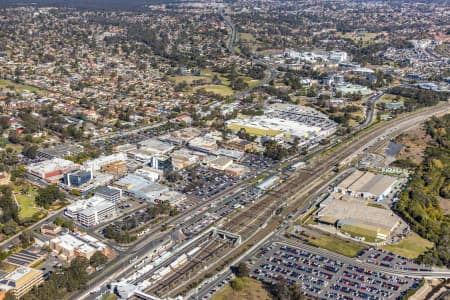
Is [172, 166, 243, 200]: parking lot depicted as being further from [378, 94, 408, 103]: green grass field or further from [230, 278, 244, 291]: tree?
[378, 94, 408, 103]: green grass field

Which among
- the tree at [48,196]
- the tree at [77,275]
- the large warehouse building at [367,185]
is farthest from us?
the large warehouse building at [367,185]

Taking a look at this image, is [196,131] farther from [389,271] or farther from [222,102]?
[389,271]

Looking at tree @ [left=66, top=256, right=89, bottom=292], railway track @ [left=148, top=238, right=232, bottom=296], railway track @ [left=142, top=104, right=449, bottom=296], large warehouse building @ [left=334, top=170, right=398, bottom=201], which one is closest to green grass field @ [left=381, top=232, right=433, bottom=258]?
large warehouse building @ [left=334, top=170, right=398, bottom=201]

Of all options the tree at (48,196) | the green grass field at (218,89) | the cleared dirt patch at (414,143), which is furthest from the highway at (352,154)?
the green grass field at (218,89)

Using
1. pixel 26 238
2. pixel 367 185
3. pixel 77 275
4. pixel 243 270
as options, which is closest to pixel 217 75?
pixel 367 185

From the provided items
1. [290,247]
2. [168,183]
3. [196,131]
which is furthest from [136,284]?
[196,131]

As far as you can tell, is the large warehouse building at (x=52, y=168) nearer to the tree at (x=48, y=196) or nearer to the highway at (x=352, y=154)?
the tree at (x=48, y=196)

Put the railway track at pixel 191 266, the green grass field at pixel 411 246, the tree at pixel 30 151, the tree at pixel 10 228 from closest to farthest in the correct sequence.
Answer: the railway track at pixel 191 266, the green grass field at pixel 411 246, the tree at pixel 10 228, the tree at pixel 30 151
